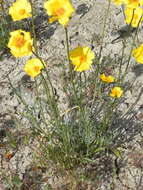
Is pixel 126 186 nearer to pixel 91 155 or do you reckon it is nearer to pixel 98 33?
pixel 91 155

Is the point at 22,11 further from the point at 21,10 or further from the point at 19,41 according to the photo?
the point at 19,41

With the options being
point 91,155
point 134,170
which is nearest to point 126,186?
point 134,170

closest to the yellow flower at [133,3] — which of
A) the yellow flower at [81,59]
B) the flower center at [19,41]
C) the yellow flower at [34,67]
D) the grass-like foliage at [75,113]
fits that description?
the grass-like foliage at [75,113]

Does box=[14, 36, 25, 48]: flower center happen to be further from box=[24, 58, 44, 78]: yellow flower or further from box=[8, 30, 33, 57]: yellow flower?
box=[24, 58, 44, 78]: yellow flower

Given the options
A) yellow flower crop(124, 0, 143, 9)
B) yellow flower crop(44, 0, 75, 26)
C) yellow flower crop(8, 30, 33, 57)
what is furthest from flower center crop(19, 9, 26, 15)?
yellow flower crop(124, 0, 143, 9)

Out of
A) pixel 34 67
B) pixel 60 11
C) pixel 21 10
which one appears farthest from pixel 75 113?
pixel 60 11

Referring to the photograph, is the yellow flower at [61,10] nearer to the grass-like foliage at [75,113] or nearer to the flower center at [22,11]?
the grass-like foliage at [75,113]
